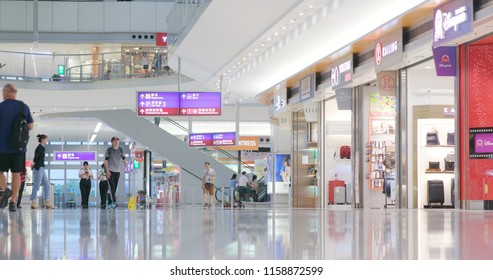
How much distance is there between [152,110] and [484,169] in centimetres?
1117

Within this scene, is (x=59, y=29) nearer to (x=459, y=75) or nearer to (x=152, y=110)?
(x=152, y=110)

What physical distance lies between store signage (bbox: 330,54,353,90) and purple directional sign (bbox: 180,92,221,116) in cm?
477

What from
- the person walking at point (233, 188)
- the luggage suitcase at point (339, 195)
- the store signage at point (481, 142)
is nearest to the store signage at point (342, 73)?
the luggage suitcase at point (339, 195)

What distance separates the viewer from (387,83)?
1560 centimetres

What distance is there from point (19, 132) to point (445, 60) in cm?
648

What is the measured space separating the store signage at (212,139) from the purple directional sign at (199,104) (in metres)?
10.5

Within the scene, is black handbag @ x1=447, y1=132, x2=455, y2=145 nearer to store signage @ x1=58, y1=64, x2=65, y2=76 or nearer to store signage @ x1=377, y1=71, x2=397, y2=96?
store signage @ x1=377, y1=71, x2=397, y2=96


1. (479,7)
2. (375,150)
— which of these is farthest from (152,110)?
(479,7)

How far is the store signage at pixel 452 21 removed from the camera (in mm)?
11344

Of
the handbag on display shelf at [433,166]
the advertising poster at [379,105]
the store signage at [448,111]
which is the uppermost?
the advertising poster at [379,105]

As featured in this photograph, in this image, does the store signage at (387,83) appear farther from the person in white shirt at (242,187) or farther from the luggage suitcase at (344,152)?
the person in white shirt at (242,187)

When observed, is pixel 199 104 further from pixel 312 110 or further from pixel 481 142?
pixel 481 142

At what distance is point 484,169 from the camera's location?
42.8 feet

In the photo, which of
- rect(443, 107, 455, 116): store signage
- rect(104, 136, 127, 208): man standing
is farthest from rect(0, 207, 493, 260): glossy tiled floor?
rect(443, 107, 455, 116): store signage
